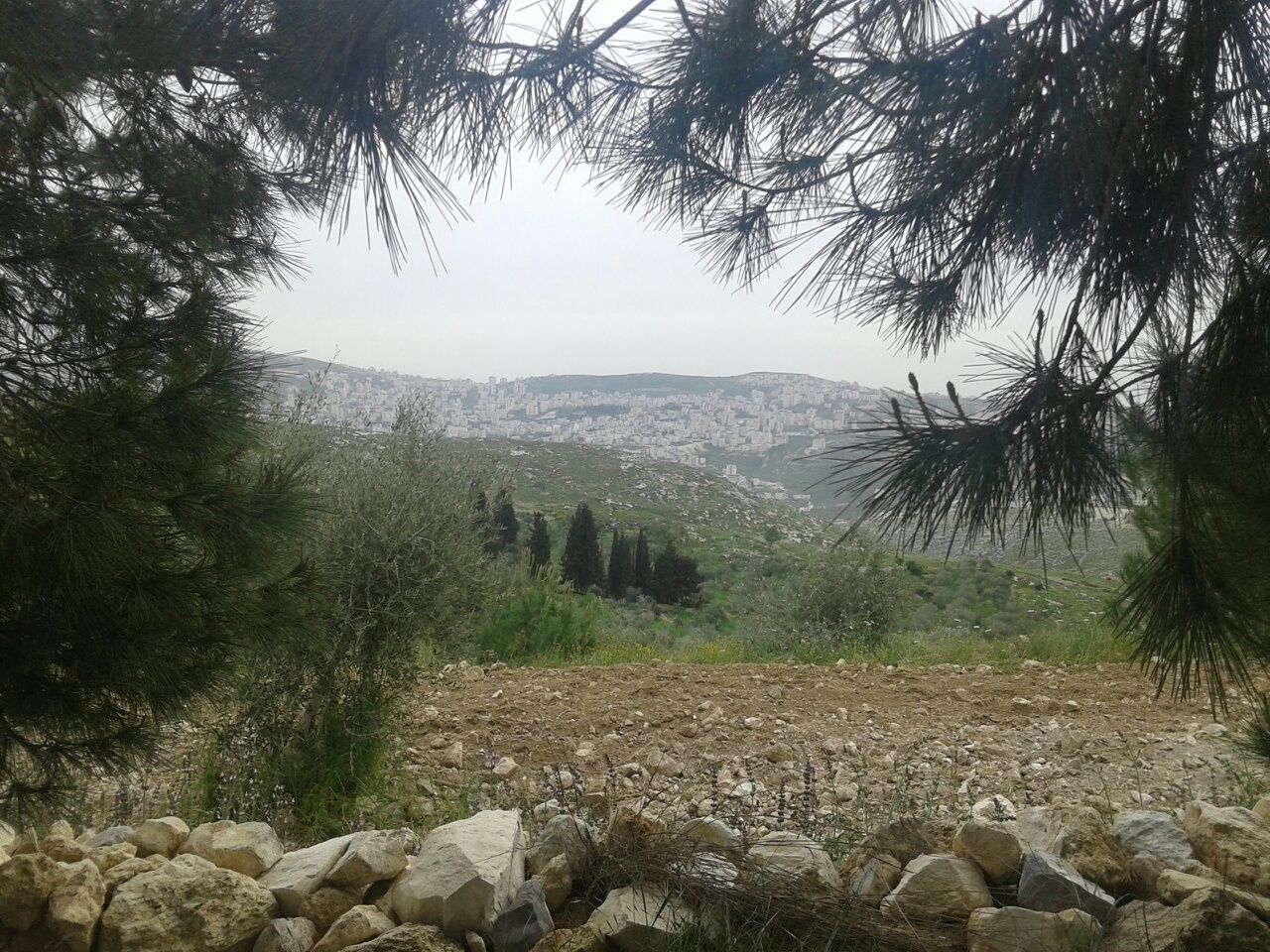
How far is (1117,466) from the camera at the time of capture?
1632mm

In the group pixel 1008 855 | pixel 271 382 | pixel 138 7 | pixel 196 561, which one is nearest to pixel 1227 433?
pixel 1008 855

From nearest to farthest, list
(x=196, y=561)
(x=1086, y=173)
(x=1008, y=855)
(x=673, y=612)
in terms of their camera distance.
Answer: (x=1086, y=173) → (x=196, y=561) → (x=1008, y=855) → (x=673, y=612)

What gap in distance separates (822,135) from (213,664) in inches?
68.9

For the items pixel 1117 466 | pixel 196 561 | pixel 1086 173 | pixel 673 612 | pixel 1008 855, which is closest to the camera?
pixel 1086 173

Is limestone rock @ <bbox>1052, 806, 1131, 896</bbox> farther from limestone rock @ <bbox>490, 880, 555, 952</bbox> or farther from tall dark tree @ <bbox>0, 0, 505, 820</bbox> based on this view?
tall dark tree @ <bbox>0, 0, 505, 820</bbox>

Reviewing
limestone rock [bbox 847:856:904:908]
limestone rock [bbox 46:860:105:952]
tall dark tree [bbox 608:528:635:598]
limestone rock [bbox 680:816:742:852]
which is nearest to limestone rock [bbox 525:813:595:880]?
limestone rock [bbox 680:816:742:852]

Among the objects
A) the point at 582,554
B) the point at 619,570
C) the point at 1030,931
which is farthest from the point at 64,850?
the point at 619,570

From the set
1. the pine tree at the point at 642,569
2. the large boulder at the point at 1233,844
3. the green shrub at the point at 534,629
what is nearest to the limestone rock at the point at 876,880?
the large boulder at the point at 1233,844

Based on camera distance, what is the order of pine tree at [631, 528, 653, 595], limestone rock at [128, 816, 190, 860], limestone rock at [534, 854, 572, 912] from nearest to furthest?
limestone rock at [534, 854, 572, 912], limestone rock at [128, 816, 190, 860], pine tree at [631, 528, 653, 595]

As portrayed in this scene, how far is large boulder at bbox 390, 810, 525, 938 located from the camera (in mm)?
1895

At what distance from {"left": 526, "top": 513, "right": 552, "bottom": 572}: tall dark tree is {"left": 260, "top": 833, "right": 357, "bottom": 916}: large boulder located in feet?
17.0

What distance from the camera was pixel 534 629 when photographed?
255 inches

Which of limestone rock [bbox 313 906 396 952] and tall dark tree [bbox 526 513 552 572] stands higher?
tall dark tree [bbox 526 513 552 572]

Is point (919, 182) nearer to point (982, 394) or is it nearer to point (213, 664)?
point (982, 394)
